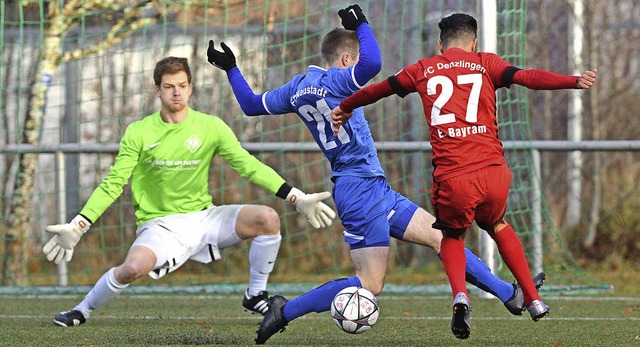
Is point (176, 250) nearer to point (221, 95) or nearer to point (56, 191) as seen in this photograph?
point (56, 191)

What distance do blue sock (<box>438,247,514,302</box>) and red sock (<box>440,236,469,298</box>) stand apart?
0.37 metres

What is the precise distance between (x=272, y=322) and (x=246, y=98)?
4.14 feet

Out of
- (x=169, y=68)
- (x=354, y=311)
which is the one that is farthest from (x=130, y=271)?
(x=354, y=311)

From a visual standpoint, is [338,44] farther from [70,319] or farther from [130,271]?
[70,319]

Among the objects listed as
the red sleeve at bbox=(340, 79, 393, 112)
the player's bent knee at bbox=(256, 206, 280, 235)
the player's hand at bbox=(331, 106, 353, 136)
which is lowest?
the player's bent knee at bbox=(256, 206, 280, 235)

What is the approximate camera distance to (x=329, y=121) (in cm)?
586

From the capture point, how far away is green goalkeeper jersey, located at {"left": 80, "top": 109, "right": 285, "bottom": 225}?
274 inches

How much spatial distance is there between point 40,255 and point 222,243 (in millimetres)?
4654

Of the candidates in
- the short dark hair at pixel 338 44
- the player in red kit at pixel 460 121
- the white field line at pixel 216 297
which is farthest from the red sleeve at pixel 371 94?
the white field line at pixel 216 297

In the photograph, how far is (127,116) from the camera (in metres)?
10.9

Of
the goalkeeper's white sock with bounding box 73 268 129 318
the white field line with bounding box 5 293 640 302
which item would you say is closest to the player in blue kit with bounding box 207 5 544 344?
the goalkeeper's white sock with bounding box 73 268 129 318

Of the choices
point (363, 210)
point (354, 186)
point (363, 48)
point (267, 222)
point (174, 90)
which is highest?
point (363, 48)

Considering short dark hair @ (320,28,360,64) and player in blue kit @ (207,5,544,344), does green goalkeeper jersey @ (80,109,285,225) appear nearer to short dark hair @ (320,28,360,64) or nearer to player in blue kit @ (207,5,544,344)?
player in blue kit @ (207,5,544,344)

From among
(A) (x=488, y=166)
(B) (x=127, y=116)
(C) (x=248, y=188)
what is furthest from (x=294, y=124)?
(A) (x=488, y=166)
